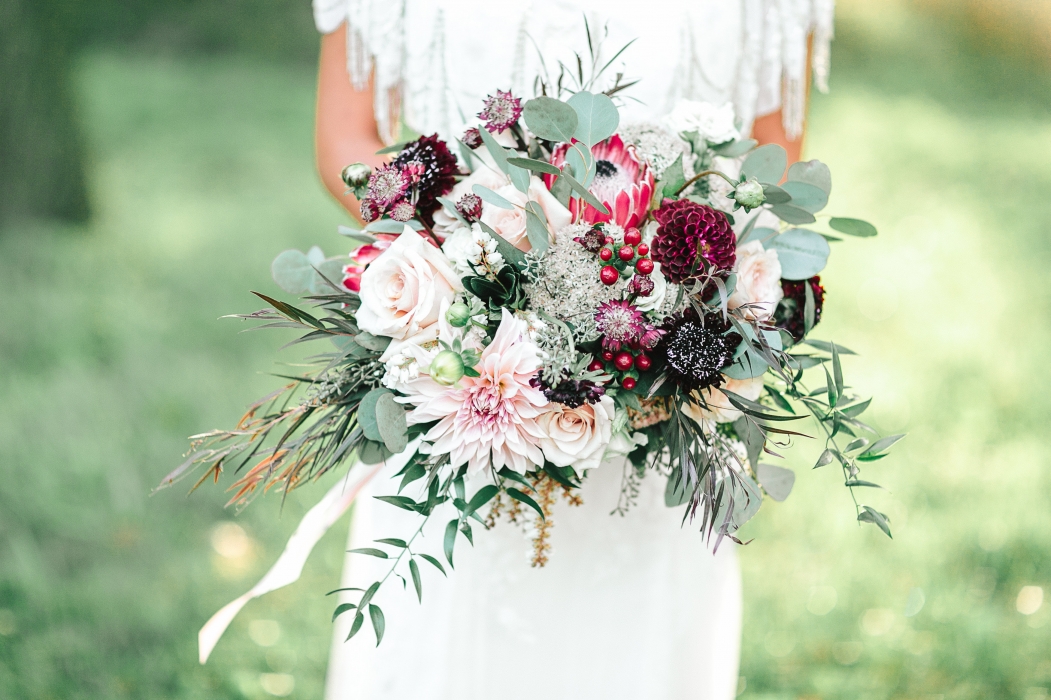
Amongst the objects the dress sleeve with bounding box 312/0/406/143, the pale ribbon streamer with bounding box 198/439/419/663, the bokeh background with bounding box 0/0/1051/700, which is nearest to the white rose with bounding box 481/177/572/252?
the pale ribbon streamer with bounding box 198/439/419/663

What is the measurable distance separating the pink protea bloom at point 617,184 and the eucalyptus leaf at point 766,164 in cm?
14

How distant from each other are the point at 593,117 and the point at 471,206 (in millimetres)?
185

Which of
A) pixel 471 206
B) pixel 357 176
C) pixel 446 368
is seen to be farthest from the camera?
pixel 357 176

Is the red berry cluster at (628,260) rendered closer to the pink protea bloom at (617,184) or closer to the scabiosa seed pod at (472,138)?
the pink protea bloom at (617,184)

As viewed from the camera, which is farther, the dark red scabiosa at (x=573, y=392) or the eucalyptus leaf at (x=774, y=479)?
the eucalyptus leaf at (x=774, y=479)

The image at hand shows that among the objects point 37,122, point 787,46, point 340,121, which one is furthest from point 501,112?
point 37,122

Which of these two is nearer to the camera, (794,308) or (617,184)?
(617,184)

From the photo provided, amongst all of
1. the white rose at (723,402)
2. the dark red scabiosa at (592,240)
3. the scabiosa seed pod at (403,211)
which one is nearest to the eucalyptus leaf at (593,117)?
the dark red scabiosa at (592,240)

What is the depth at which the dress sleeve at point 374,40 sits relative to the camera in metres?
1.54

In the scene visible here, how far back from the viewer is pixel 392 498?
3.43 ft

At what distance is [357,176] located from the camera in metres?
1.17

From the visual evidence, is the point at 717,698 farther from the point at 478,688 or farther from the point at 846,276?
the point at 846,276

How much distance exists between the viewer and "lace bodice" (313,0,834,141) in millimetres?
1471

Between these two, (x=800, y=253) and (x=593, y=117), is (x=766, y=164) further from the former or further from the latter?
(x=593, y=117)
